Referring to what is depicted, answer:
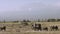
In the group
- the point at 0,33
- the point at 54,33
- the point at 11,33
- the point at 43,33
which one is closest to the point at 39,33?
the point at 43,33

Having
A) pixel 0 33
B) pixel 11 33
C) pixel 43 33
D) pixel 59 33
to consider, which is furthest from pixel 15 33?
A: pixel 59 33

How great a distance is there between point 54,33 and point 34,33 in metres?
2.74

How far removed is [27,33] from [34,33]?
1.01 meters

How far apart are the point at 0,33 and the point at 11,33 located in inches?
61.5

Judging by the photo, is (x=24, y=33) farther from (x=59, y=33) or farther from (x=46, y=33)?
(x=59, y=33)

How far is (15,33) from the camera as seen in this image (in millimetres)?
24094

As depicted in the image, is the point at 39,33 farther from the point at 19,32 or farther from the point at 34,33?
the point at 19,32

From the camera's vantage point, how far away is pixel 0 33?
80.0ft

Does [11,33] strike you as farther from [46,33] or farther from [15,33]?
[46,33]

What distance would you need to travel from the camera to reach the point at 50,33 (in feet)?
78.8

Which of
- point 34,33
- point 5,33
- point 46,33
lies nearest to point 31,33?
point 34,33

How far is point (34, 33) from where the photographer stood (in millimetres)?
24500

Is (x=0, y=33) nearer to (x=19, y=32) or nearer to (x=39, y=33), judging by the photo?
(x=19, y=32)

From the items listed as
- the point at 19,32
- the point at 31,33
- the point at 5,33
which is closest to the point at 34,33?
the point at 31,33
